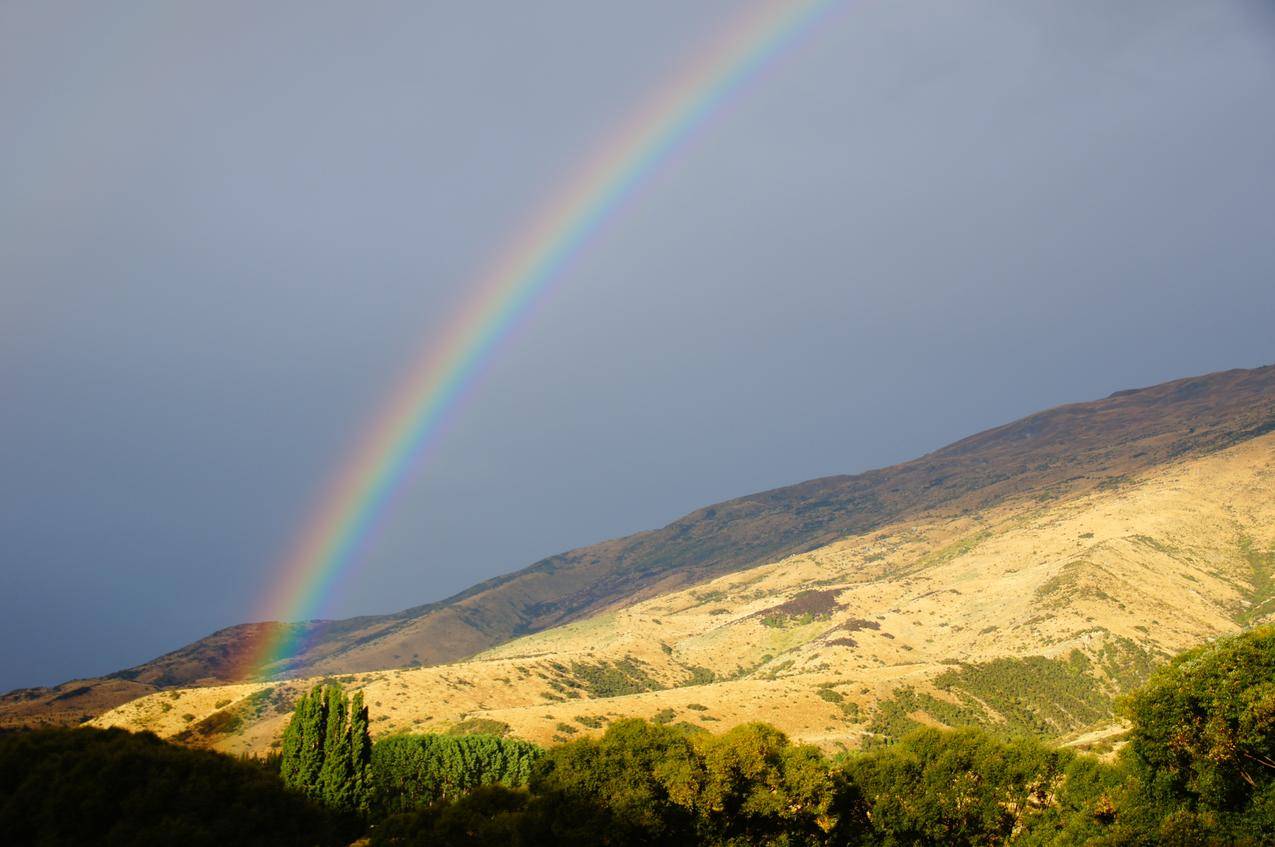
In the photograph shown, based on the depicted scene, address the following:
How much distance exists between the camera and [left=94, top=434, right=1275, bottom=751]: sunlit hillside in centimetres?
8938

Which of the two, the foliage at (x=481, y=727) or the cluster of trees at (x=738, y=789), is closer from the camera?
the cluster of trees at (x=738, y=789)

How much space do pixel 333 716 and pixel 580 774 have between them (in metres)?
19.5

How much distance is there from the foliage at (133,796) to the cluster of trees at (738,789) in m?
0.08

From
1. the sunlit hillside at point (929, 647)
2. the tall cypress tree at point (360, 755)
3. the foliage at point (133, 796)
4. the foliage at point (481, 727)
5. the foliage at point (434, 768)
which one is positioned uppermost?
the foliage at point (133, 796)

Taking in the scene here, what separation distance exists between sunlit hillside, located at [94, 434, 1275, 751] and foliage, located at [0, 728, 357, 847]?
143 ft

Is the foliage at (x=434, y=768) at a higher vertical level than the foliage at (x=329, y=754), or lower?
lower

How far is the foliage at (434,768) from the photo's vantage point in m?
52.8

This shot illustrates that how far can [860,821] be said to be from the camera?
132 ft

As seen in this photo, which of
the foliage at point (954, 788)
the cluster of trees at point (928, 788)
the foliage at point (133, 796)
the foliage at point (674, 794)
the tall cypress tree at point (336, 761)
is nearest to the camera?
the foliage at point (133, 796)

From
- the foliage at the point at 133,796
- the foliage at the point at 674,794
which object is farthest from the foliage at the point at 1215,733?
the foliage at the point at 133,796

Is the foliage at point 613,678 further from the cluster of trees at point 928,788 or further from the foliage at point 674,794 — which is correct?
the foliage at point 674,794

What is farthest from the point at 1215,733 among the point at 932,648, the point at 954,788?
the point at 932,648

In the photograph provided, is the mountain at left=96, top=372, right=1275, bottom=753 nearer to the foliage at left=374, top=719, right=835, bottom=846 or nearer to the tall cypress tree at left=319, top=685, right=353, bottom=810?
the tall cypress tree at left=319, top=685, right=353, bottom=810

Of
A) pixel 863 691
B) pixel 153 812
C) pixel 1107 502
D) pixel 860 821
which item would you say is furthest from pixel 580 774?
pixel 1107 502
